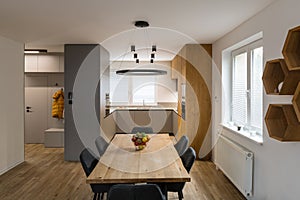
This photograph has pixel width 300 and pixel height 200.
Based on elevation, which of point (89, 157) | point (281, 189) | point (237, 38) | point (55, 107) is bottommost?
point (281, 189)

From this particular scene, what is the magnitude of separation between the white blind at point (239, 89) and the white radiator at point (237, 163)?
45 centimetres

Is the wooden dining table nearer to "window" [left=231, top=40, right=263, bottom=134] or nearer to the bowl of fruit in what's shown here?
the bowl of fruit

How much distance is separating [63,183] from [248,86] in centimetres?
331

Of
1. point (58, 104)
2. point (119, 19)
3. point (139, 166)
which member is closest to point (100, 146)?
point (139, 166)

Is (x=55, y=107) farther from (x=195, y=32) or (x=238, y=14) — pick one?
(x=238, y=14)

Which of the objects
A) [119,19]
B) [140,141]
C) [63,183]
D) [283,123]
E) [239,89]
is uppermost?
[119,19]

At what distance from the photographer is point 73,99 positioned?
6.09m

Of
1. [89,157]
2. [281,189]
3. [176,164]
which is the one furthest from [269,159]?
[89,157]

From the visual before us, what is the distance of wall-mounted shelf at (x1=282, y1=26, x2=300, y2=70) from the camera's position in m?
2.38

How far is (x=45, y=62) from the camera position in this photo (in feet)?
25.7

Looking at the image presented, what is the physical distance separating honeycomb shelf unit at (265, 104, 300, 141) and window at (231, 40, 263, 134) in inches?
42.7

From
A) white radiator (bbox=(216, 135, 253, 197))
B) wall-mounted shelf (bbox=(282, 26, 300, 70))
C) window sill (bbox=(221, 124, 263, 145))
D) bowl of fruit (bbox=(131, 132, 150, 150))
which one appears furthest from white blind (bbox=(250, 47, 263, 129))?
bowl of fruit (bbox=(131, 132, 150, 150))

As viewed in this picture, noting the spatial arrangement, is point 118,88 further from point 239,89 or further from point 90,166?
point 90,166

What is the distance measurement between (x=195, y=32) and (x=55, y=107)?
4.49m
